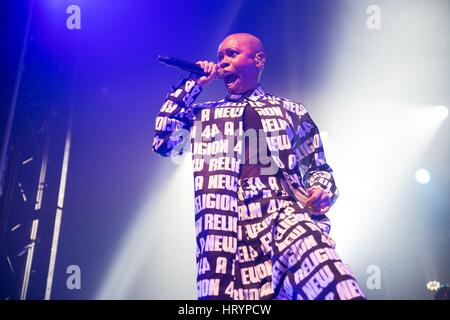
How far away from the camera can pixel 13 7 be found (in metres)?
3.12

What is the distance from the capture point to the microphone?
2104 mm

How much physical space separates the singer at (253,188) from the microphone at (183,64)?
3cm

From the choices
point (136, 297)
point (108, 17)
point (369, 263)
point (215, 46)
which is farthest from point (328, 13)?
point (136, 297)

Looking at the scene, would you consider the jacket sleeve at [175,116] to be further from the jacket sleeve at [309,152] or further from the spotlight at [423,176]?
the spotlight at [423,176]

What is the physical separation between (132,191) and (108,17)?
173 centimetres

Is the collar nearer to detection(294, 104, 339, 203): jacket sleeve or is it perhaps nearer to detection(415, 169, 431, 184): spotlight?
detection(294, 104, 339, 203): jacket sleeve

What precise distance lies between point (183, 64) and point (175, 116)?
0.87 ft

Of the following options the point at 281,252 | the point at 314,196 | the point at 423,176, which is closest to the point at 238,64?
the point at 314,196

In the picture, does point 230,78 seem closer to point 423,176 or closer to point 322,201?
point 322,201

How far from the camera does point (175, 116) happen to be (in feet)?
7.07

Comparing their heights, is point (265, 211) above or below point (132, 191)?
below

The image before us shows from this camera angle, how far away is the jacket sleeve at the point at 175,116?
2.15 metres

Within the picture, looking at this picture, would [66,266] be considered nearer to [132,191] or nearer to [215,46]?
[132,191]

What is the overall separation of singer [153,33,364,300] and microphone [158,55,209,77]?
33 millimetres
